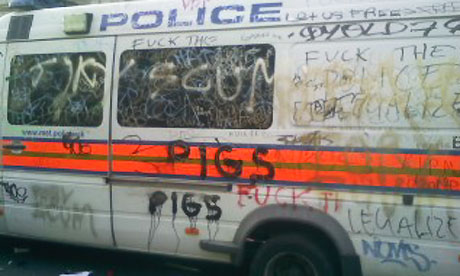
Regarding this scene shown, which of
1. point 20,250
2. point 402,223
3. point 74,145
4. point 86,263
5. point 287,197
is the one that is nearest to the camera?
point 402,223

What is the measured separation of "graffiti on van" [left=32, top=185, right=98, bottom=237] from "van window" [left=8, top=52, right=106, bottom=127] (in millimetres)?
668

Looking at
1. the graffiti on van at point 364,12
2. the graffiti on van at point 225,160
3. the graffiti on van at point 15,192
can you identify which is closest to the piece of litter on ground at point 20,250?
the graffiti on van at point 15,192

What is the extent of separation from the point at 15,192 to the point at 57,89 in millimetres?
1149

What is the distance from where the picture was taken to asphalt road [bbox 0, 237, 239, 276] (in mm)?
5484

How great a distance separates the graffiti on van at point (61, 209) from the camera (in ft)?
16.3

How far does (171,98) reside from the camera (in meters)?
4.62

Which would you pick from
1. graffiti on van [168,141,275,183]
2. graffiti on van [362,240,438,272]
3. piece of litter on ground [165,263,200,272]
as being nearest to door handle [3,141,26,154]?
graffiti on van [168,141,275,183]

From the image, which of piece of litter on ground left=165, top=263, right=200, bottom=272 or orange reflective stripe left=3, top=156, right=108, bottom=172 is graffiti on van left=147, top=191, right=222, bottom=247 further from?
piece of litter on ground left=165, top=263, right=200, bottom=272

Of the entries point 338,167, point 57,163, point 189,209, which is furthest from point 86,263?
point 338,167

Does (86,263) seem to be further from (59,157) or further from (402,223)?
(402,223)

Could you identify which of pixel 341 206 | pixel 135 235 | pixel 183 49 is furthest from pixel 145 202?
pixel 341 206

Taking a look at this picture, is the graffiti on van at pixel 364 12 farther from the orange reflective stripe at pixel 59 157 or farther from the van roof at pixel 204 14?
the orange reflective stripe at pixel 59 157

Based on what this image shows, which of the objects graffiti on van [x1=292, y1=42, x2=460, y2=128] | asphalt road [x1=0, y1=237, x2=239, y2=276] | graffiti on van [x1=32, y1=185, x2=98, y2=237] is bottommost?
asphalt road [x1=0, y1=237, x2=239, y2=276]

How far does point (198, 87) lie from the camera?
178 inches
